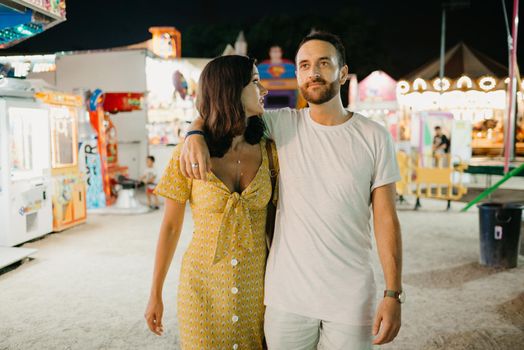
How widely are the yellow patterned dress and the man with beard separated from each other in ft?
0.29

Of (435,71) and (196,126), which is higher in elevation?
(435,71)

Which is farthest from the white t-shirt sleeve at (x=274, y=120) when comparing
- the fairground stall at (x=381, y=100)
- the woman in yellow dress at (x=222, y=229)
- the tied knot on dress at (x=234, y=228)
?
the fairground stall at (x=381, y=100)

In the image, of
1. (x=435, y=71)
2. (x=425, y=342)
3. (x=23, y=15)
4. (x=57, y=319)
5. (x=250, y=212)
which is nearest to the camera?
(x=250, y=212)

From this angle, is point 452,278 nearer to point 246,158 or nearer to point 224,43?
point 246,158

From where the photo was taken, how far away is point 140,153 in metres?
14.8

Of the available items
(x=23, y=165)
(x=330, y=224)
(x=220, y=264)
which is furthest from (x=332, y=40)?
(x=23, y=165)

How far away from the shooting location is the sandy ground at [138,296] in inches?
156

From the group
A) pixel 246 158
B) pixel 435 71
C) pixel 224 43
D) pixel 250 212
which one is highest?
pixel 224 43

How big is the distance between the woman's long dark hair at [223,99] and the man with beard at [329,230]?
0.15 metres

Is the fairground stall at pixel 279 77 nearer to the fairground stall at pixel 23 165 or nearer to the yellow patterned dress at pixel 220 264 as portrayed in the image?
the fairground stall at pixel 23 165

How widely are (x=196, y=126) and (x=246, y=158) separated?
254 millimetres

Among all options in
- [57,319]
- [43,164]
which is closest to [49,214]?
[43,164]

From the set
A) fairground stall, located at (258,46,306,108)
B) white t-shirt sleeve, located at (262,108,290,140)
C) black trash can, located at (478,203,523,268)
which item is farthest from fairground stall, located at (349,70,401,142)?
white t-shirt sleeve, located at (262,108,290,140)

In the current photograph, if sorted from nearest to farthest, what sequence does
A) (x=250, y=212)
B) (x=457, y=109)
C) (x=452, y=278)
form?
(x=250, y=212) → (x=452, y=278) → (x=457, y=109)
